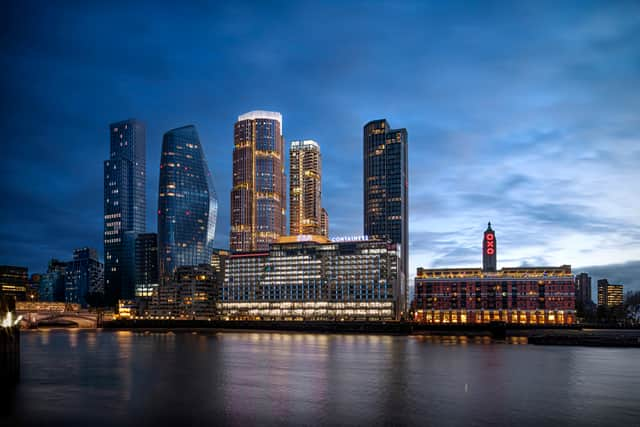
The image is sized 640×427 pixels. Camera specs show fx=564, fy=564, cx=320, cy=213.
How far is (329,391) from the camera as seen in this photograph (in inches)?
2506

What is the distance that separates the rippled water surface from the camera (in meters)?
49.9

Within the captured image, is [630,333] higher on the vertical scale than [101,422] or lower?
lower

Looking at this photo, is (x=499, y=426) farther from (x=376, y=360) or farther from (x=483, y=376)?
(x=376, y=360)

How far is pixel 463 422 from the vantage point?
47938 millimetres

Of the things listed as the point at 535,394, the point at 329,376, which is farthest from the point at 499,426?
the point at 329,376

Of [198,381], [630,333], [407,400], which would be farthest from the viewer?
[630,333]

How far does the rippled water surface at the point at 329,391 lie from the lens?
1966 inches

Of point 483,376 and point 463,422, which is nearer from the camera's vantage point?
point 463,422

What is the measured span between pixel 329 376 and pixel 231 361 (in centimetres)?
2797

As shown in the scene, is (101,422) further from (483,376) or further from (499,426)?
(483,376)

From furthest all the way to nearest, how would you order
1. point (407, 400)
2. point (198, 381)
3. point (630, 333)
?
point (630, 333), point (198, 381), point (407, 400)

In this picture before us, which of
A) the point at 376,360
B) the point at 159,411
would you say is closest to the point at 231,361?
the point at 376,360

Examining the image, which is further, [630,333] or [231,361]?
[630,333]

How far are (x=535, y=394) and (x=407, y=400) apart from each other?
1564 cm
